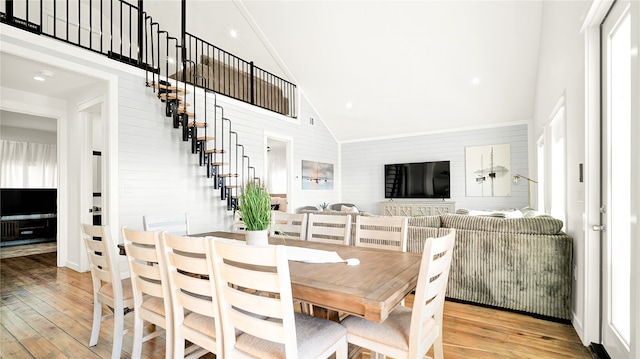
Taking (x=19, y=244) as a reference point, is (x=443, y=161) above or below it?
above

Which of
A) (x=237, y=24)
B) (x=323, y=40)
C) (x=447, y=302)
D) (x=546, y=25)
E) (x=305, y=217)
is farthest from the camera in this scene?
(x=237, y=24)

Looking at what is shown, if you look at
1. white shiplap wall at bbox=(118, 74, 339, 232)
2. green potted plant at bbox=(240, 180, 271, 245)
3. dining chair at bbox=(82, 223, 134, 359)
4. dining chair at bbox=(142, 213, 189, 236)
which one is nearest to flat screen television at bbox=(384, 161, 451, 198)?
white shiplap wall at bbox=(118, 74, 339, 232)

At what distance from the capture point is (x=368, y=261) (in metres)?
1.81

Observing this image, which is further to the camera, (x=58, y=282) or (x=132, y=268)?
(x=58, y=282)

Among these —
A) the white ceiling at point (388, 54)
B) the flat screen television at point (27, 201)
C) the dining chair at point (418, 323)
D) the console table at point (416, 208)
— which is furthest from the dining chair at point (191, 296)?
the flat screen television at point (27, 201)

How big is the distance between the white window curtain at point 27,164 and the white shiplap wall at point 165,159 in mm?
4115

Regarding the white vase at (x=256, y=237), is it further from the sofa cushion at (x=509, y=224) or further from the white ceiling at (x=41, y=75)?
the white ceiling at (x=41, y=75)

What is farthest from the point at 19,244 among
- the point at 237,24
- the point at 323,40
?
the point at 323,40

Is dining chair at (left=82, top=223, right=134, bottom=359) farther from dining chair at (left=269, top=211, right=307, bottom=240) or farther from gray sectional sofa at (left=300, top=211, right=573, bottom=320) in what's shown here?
gray sectional sofa at (left=300, top=211, right=573, bottom=320)

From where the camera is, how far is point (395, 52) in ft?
18.8

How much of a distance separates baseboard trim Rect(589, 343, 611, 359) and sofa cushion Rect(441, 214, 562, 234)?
0.93 meters

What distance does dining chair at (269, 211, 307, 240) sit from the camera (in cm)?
277

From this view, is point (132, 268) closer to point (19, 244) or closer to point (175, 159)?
point (175, 159)

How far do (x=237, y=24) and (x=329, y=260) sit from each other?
6.10 metres
